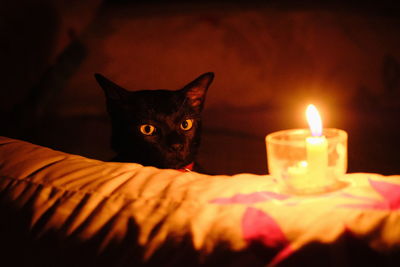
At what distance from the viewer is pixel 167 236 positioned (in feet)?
1.84

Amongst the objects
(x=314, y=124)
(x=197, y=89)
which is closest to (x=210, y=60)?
(x=197, y=89)

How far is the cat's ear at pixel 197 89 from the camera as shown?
140 cm

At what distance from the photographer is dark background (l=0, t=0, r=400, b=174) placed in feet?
6.48

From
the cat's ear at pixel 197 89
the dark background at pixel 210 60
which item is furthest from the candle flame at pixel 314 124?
the dark background at pixel 210 60

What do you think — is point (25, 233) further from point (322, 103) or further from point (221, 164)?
point (322, 103)

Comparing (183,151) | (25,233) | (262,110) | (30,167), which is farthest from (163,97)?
(262,110)

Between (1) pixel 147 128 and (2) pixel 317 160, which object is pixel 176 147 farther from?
(2) pixel 317 160

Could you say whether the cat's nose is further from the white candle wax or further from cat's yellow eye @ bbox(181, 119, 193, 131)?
the white candle wax

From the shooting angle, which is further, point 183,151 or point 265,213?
point 183,151

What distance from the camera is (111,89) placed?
53.1 inches

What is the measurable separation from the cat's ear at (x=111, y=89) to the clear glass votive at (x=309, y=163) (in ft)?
2.36

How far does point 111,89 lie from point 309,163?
866 millimetres

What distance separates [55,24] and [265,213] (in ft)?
6.23

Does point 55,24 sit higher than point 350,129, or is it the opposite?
point 55,24
